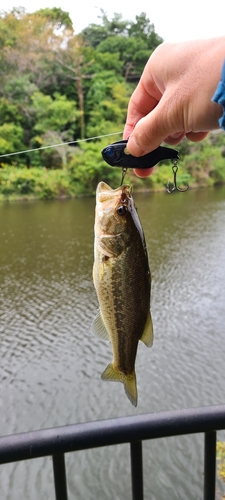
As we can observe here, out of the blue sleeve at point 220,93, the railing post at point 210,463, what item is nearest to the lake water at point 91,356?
the railing post at point 210,463

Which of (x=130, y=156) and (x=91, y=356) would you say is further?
(x=91, y=356)

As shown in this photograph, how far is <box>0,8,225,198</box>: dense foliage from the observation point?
24.9 m

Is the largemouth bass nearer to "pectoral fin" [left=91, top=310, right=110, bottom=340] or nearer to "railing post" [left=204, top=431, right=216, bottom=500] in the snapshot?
"pectoral fin" [left=91, top=310, right=110, bottom=340]

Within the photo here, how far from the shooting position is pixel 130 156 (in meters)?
1.15

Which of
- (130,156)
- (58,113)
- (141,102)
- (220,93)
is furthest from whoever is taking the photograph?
(58,113)

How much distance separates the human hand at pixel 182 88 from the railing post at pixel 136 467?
39.5 inches

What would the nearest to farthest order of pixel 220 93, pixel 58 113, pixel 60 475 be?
pixel 220 93
pixel 60 475
pixel 58 113

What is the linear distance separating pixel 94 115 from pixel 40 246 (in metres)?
17.1

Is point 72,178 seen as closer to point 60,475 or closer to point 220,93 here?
point 60,475

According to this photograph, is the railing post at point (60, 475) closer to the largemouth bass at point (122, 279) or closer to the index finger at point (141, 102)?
the largemouth bass at point (122, 279)

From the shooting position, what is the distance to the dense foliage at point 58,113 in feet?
81.6

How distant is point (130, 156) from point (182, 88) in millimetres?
246

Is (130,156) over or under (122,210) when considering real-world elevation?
over

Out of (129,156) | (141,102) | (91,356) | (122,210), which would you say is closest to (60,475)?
(122,210)
